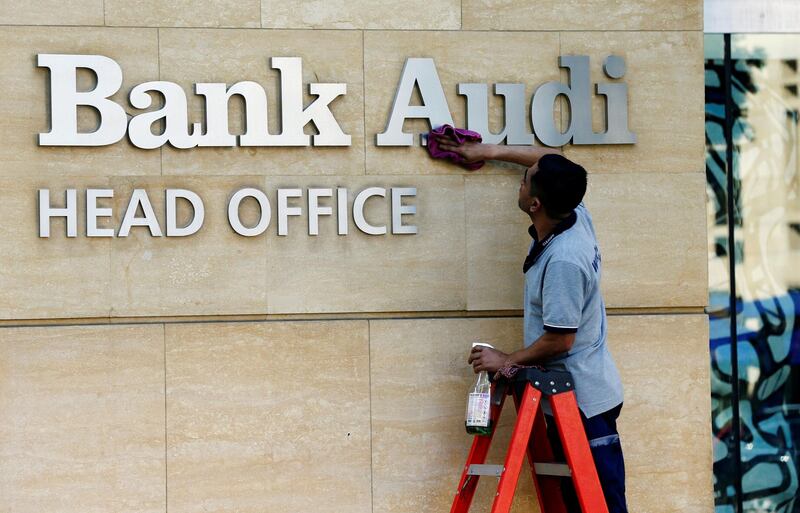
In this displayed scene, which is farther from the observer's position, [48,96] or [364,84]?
[364,84]

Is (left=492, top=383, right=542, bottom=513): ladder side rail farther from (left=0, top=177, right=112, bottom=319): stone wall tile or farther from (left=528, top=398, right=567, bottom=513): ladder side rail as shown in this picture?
(left=0, top=177, right=112, bottom=319): stone wall tile

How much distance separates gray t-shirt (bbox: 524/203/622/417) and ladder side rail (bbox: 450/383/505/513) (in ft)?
1.10

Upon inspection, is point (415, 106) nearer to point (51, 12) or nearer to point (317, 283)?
point (317, 283)

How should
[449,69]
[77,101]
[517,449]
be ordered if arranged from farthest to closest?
[449,69]
[77,101]
[517,449]

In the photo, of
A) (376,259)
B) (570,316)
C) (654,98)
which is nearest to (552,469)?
(570,316)

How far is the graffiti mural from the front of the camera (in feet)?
20.7

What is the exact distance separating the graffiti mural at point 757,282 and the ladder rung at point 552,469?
1.73 m

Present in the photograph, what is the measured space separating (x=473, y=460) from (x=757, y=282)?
226 cm

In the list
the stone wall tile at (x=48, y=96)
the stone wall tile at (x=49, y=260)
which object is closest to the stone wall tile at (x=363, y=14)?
the stone wall tile at (x=48, y=96)

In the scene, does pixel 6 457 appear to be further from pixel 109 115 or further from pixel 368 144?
pixel 368 144

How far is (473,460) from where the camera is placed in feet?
16.5

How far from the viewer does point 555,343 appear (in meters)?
4.76

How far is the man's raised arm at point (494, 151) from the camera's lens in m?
5.39

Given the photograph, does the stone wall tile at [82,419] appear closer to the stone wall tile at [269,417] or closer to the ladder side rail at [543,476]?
the stone wall tile at [269,417]
